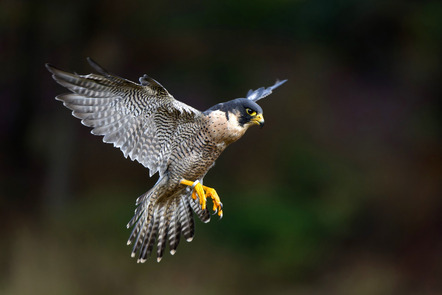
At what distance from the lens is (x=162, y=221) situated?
3861 mm

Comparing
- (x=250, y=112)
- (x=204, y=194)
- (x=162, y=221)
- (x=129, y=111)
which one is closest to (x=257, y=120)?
(x=250, y=112)

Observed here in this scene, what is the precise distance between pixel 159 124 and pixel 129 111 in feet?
0.59

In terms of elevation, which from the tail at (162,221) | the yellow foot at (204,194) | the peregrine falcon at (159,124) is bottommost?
the tail at (162,221)

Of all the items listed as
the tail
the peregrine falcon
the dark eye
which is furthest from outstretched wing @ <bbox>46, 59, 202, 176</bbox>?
the tail

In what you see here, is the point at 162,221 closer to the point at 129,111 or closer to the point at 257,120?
the point at 129,111

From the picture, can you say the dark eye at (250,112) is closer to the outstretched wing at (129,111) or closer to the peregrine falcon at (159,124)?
the peregrine falcon at (159,124)

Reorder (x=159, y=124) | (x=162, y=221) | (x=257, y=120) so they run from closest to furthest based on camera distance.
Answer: (x=257, y=120)
(x=159, y=124)
(x=162, y=221)

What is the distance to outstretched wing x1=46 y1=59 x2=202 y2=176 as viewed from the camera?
314cm

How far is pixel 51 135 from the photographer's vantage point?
7891mm

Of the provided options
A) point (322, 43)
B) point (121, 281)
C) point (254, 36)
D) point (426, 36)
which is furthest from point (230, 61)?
point (121, 281)

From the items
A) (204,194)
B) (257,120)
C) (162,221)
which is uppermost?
(257,120)

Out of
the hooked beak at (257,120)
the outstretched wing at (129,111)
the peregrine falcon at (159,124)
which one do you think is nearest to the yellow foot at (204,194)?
the peregrine falcon at (159,124)

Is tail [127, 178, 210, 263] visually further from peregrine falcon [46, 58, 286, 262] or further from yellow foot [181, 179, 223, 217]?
yellow foot [181, 179, 223, 217]

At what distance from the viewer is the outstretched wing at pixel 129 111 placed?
3.14m
